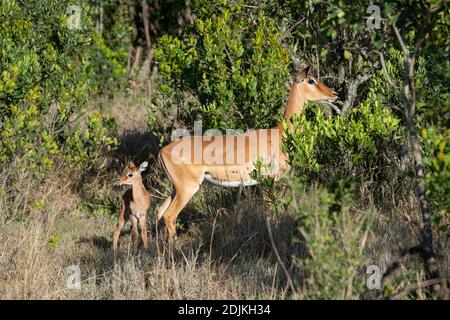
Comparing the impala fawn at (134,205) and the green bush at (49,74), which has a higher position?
the green bush at (49,74)

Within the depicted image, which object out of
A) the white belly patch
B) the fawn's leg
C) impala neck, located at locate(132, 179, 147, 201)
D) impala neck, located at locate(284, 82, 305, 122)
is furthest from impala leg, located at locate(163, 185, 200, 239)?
impala neck, located at locate(284, 82, 305, 122)

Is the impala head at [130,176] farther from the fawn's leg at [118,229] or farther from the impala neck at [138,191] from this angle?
the fawn's leg at [118,229]

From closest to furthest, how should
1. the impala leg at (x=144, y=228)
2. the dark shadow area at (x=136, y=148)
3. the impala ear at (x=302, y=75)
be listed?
the impala leg at (x=144, y=228) < the impala ear at (x=302, y=75) < the dark shadow area at (x=136, y=148)

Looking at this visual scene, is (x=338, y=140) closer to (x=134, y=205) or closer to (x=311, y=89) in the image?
(x=311, y=89)

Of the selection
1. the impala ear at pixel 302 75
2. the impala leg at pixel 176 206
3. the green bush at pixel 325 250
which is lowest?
the green bush at pixel 325 250

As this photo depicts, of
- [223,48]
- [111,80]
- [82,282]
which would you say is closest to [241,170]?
[223,48]

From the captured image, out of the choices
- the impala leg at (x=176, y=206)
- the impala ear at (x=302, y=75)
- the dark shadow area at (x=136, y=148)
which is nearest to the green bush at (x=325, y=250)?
the impala leg at (x=176, y=206)

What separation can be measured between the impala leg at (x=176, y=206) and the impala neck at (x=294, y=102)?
123cm

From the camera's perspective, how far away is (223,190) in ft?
27.0

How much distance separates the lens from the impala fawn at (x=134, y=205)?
746 cm

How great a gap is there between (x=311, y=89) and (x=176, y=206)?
5.94 feet

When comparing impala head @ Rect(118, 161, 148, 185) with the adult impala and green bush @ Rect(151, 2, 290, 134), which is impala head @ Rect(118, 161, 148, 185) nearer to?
the adult impala

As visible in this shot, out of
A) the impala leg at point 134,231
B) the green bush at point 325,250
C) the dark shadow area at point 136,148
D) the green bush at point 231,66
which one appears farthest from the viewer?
the dark shadow area at point 136,148
